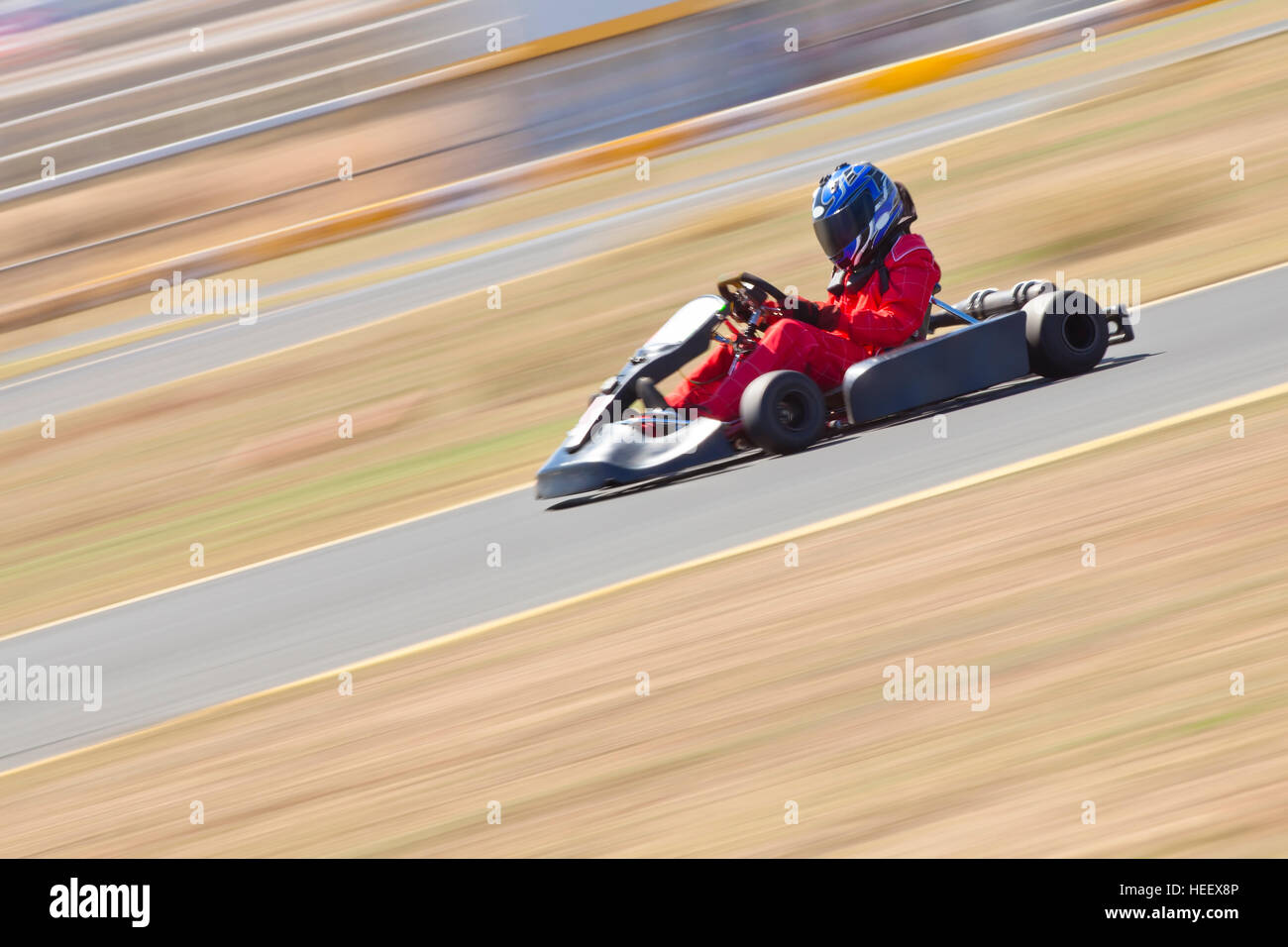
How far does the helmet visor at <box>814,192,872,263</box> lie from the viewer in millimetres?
7359

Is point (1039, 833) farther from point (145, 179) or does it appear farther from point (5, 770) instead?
point (145, 179)

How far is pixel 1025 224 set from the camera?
11.8 meters

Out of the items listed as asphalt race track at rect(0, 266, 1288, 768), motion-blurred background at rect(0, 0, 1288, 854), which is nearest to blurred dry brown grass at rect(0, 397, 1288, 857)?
motion-blurred background at rect(0, 0, 1288, 854)

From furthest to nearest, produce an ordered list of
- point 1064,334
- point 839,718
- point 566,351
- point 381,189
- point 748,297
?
1. point 381,189
2. point 566,351
3. point 1064,334
4. point 748,297
5. point 839,718

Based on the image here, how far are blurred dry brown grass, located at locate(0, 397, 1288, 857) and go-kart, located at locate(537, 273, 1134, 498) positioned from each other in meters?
0.94

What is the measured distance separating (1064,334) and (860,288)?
107 cm

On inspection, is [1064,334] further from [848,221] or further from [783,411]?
[783,411]

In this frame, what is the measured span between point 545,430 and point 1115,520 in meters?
4.63

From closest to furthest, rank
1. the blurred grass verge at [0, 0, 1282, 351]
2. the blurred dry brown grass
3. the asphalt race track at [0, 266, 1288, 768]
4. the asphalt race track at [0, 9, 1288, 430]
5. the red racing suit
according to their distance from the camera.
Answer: the blurred dry brown grass < the asphalt race track at [0, 266, 1288, 768] < the red racing suit < the asphalt race track at [0, 9, 1288, 430] < the blurred grass verge at [0, 0, 1282, 351]

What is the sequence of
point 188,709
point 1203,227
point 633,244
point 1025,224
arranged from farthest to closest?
point 633,244
point 1025,224
point 1203,227
point 188,709

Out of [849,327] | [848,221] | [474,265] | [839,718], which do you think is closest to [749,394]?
[849,327]

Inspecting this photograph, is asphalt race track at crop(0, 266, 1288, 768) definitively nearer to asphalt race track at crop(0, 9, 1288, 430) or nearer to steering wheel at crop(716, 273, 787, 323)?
steering wheel at crop(716, 273, 787, 323)

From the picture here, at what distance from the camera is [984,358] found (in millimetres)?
7531

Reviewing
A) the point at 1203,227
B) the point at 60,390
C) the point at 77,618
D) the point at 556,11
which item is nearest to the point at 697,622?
the point at 77,618
